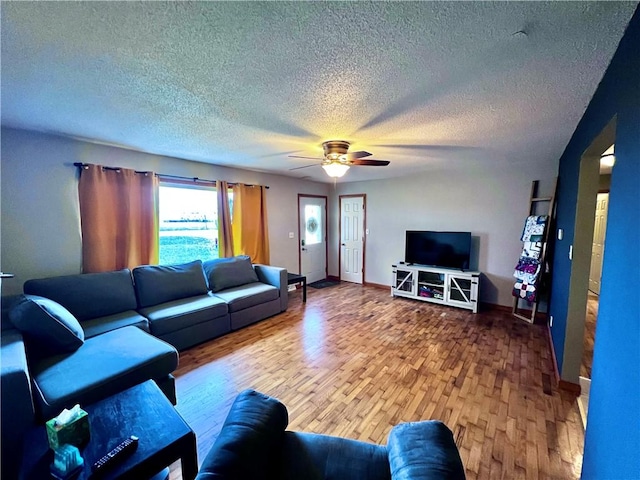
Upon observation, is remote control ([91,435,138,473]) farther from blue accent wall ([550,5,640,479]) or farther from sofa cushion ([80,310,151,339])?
blue accent wall ([550,5,640,479])

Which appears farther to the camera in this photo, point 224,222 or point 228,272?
point 224,222

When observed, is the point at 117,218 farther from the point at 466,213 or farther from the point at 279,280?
the point at 466,213

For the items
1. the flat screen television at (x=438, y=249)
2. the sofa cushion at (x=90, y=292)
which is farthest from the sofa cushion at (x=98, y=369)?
the flat screen television at (x=438, y=249)

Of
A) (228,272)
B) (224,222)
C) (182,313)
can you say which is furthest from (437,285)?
(182,313)

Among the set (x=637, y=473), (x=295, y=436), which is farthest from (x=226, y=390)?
(x=637, y=473)

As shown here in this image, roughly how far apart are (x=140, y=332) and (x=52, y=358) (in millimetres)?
560

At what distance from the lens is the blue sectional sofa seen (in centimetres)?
158

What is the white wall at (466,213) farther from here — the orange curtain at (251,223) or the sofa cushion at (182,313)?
the sofa cushion at (182,313)

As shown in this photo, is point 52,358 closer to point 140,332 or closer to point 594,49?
point 140,332

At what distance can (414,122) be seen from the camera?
2176mm

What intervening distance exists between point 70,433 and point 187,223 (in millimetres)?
3028

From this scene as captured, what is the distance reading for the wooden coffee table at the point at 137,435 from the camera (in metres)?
1.17

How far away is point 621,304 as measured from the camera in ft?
3.37

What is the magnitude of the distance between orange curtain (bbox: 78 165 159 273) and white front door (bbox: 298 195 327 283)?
2769 millimetres
